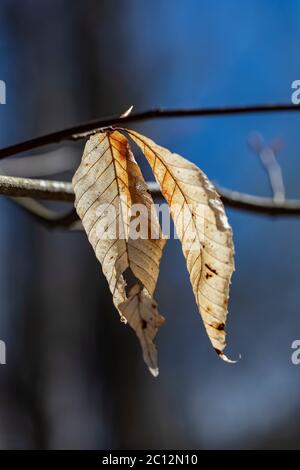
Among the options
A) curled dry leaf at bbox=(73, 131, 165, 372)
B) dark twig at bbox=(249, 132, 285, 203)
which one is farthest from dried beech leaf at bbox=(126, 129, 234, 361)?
dark twig at bbox=(249, 132, 285, 203)

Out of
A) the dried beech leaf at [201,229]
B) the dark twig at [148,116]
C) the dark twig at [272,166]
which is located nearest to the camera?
the dark twig at [148,116]

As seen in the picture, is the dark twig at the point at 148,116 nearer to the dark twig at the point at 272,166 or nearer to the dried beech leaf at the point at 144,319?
the dried beech leaf at the point at 144,319

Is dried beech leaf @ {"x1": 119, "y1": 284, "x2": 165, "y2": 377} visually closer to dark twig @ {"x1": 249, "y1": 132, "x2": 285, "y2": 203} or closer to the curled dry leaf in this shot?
the curled dry leaf

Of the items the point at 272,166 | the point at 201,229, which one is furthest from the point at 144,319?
the point at 272,166

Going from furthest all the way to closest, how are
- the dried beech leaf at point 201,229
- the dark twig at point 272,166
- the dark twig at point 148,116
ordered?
the dark twig at point 272,166 → the dried beech leaf at point 201,229 → the dark twig at point 148,116

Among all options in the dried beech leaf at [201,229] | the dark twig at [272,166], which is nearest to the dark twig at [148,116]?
the dried beech leaf at [201,229]

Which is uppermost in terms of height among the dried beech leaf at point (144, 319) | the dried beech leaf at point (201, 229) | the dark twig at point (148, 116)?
the dark twig at point (148, 116)

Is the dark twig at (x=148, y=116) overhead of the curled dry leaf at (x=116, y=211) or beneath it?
overhead

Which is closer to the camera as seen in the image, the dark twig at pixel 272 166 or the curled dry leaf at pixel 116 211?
the curled dry leaf at pixel 116 211
